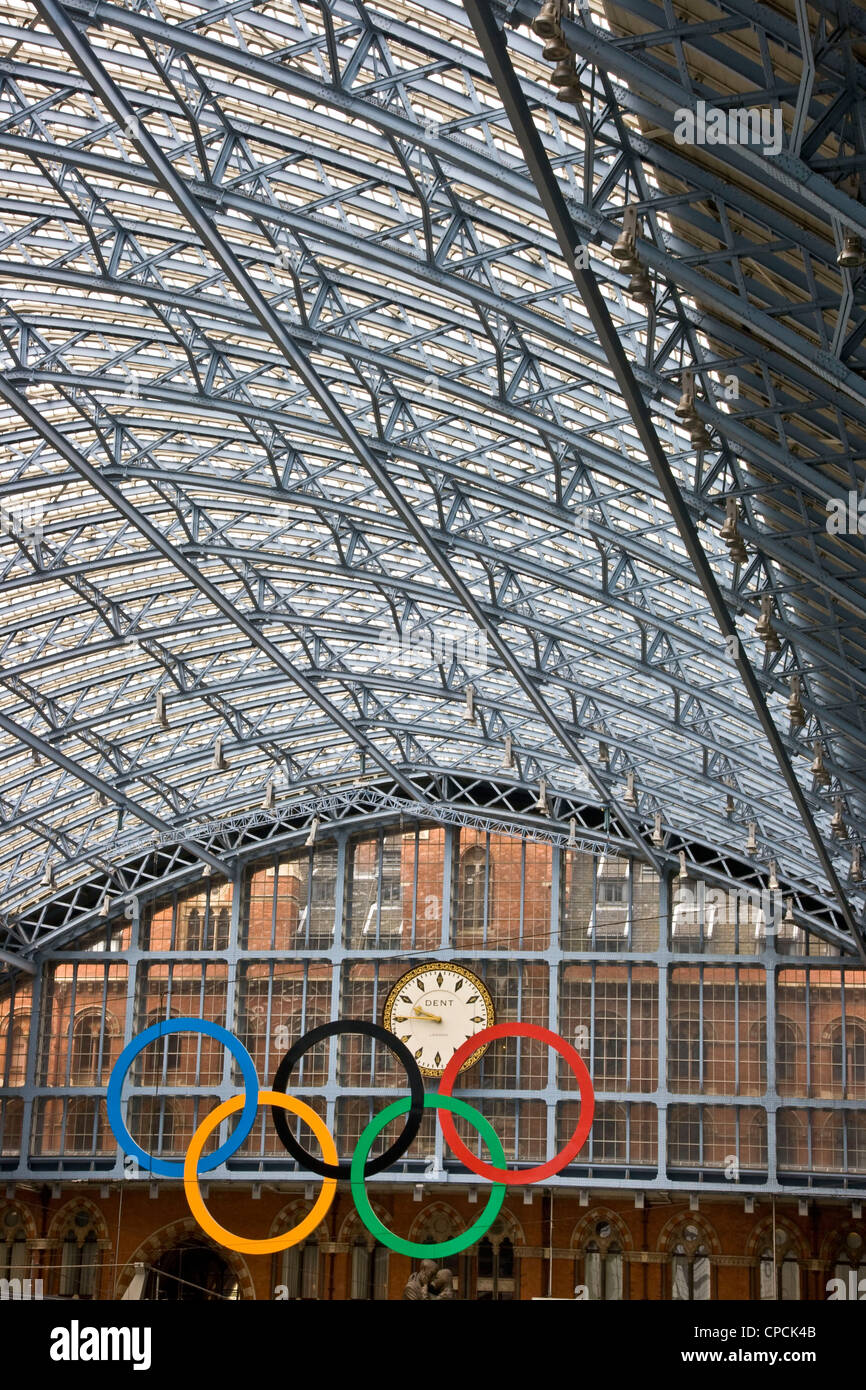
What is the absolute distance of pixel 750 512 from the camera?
29.1 m

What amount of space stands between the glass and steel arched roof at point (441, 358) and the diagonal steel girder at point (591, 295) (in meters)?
0.09

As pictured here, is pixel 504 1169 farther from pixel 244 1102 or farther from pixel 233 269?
pixel 233 269

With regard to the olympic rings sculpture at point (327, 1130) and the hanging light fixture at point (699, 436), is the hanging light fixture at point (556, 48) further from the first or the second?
the olympic rings sculpture at point (327, 1130)

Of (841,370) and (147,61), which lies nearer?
(841,370)

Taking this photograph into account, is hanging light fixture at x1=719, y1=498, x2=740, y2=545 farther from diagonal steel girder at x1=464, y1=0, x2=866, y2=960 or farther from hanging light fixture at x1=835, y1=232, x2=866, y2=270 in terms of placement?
hanging light fixture at x1=835, y1=232, x2=866, y2=270

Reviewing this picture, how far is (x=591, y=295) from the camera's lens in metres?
22.3

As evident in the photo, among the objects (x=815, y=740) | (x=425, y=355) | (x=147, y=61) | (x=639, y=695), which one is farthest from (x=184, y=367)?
(x=639, y=695)

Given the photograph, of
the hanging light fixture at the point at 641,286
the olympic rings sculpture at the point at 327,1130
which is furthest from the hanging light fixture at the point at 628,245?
the olympic rings sculpture at the point at 327,1130

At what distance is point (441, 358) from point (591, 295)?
9.08 meters

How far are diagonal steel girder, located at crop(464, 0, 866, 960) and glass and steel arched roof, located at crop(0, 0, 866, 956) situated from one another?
89mm

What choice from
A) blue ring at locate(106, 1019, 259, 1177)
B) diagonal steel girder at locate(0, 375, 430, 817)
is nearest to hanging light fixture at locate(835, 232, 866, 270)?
diagonal steel girder at locate(0, 375, 430, 817)

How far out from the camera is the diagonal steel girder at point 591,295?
18.2 m

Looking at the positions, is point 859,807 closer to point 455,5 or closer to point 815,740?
point 815,740

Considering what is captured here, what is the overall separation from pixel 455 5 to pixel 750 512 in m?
10.4
